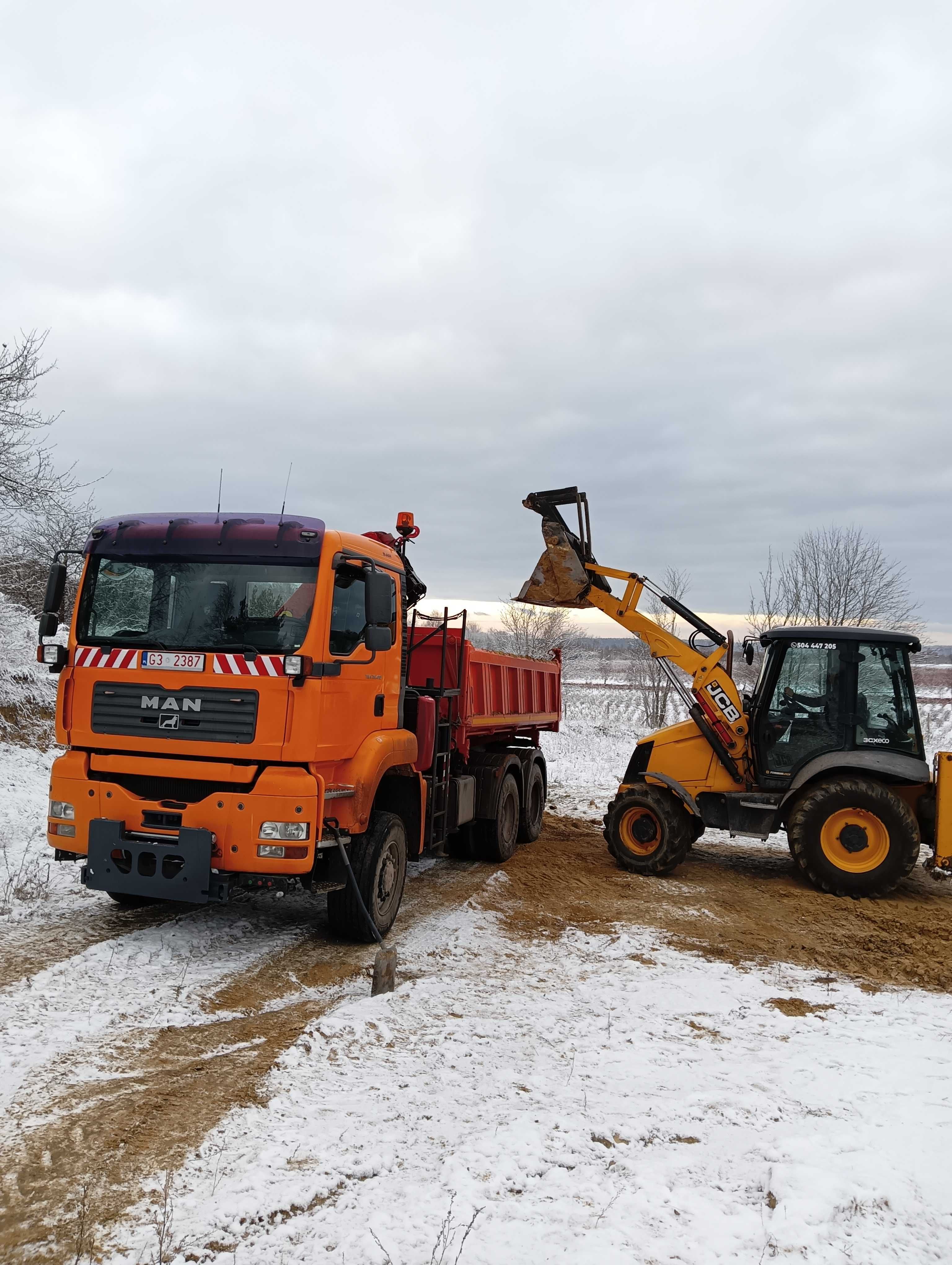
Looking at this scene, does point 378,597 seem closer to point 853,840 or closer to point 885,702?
point 853,840

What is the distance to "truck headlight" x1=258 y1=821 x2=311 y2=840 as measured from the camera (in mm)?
5602

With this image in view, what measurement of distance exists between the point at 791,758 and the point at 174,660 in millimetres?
6451

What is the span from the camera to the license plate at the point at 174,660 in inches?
229

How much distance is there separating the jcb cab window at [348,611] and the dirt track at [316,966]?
2164mm

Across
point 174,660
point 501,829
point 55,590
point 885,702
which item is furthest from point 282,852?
point 885,702

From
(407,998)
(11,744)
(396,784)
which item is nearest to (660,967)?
(407,998)

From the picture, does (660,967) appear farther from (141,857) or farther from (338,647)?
(141,857)

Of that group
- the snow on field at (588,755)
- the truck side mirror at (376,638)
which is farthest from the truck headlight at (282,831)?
the snow on field at (588,755)

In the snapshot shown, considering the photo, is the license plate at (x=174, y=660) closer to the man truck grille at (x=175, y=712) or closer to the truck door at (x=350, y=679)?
the man truck grille at (x=175, y=712)

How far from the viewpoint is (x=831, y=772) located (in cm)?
911

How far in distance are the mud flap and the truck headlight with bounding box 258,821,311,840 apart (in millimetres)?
320

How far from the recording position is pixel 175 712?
582cm

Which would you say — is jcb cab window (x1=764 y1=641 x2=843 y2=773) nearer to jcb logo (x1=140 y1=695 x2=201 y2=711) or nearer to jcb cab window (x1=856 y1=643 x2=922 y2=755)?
jcb cab window (x1=856 y1=643 x2=922 y2=755)

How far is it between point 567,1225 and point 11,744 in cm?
1361
